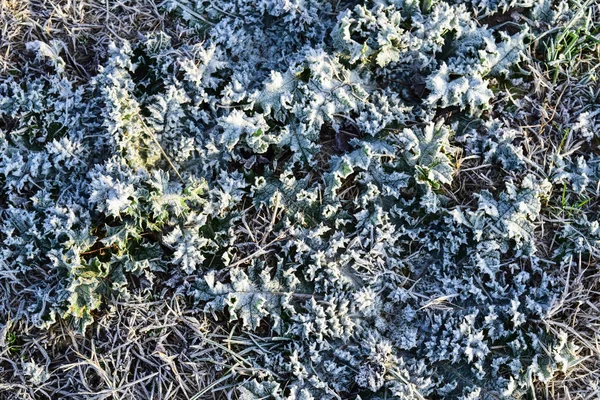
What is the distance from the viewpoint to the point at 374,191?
→ 363 centimetres

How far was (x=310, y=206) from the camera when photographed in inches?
145

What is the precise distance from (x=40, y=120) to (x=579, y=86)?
3.64 m

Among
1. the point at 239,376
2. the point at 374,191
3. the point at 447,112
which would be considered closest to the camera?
the point at 239,376

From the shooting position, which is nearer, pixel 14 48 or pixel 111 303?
pixel 111 303

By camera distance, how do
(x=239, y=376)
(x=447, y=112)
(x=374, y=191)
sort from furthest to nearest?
1. (x=447, y=112)
2. (x=374, y=191)
3. (x=239, y=376)

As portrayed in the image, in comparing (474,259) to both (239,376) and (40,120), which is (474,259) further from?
(40,120)

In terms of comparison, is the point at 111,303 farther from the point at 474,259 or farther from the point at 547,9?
the point at 547,9

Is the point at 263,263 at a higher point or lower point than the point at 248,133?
lower

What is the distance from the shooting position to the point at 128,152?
144 inches

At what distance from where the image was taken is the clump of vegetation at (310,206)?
340 cm

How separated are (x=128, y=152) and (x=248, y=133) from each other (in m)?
0.77

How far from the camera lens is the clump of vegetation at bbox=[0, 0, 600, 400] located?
3.40 meters

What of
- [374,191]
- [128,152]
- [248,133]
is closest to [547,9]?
[374,191]

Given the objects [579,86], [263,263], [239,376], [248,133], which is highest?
[579,86]
